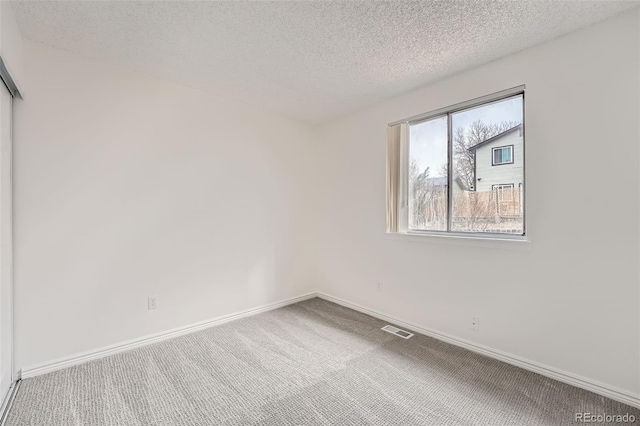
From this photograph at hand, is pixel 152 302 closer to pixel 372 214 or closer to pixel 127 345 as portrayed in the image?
pixel 127 345

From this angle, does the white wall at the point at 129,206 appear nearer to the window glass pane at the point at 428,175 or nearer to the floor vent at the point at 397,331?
the floor vent at the point at 397,331

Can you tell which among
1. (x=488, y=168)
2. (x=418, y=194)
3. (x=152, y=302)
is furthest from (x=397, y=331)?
(x=152, y=302)

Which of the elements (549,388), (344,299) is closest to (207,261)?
(344,299)

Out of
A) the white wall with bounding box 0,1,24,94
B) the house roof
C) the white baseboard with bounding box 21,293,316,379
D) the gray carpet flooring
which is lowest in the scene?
the gray carpet flooring

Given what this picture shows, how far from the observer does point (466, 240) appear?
259cm

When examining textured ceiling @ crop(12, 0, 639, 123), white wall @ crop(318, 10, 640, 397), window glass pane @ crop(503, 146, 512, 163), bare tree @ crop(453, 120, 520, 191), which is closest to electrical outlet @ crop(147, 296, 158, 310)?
textured ceiling @ crop(12, 0, 639, 123)

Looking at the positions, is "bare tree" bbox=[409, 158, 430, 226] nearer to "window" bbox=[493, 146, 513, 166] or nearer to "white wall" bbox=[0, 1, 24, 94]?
"window" bbox=[493, 146, 513, 166]

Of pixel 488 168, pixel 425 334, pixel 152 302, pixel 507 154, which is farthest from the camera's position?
pixel 425 334

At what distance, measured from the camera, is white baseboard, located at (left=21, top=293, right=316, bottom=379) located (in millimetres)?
2150

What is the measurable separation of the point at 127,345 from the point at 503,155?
3.76 m

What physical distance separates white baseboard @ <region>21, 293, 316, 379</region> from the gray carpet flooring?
2.6 inches

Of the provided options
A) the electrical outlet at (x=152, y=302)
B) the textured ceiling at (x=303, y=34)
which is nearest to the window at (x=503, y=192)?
the textured ceiling at (x=303, y=34)

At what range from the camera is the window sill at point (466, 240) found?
229cm

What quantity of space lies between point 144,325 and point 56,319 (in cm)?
64
